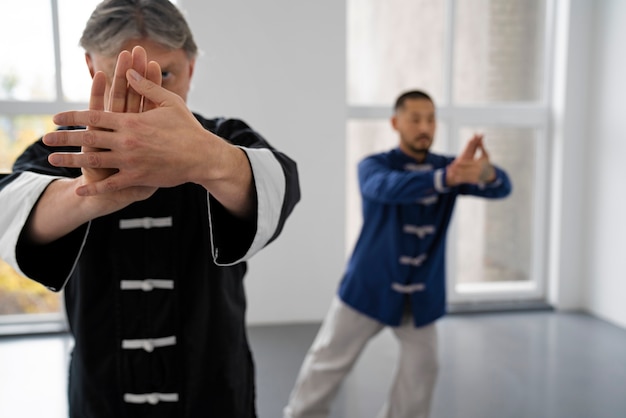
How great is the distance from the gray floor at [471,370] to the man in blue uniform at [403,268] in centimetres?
37

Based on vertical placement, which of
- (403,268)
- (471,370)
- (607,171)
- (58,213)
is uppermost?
(58,213)

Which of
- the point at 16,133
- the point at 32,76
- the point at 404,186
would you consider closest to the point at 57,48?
the point at 32,76

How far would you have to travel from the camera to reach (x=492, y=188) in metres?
2.43

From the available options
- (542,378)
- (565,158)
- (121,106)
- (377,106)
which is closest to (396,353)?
(542,378)

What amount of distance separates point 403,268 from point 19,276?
270cm

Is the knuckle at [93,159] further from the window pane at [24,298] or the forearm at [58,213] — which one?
the window pane at [24,298]

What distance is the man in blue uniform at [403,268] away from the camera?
2221 millimetres

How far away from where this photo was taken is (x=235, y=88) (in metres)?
3.81

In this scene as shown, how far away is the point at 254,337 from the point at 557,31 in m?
3.25

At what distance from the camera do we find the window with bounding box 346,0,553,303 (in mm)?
4250

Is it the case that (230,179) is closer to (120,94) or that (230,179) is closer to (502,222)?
(120,94)

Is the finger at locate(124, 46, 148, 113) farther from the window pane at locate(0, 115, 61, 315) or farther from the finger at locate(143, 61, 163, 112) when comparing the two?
the window pane at locate(0, 115, 61, 315)

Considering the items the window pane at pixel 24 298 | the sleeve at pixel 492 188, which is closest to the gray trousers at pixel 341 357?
the sleeve at pixel 492 188

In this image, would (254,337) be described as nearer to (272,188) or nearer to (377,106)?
(377,106)
